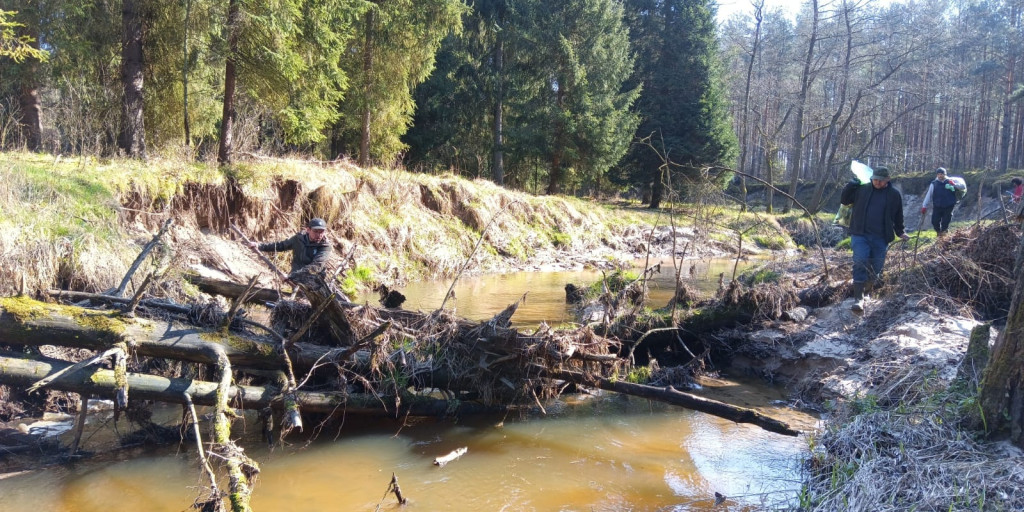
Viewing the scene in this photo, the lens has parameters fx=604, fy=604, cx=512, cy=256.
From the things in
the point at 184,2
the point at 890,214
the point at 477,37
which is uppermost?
the point at 477,37

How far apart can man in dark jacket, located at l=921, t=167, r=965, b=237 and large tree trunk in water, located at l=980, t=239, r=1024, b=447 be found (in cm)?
989

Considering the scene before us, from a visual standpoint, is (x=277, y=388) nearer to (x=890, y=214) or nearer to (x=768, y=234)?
(x=890, y=214)

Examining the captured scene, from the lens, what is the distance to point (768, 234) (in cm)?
2645

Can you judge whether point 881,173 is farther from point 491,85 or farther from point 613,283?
point 491,85

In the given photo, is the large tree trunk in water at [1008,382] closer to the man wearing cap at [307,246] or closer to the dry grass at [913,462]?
the dry grass at [913,462]

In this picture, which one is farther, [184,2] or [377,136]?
[377,136]

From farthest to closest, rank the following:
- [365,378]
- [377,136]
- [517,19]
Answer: [517,19] < [377,136] < [365,378]

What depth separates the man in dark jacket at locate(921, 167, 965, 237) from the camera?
12.4 metres

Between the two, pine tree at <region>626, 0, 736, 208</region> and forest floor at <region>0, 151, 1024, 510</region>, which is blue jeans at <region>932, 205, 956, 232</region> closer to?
forest floor at <region>0, 151, 1024, 510</region>

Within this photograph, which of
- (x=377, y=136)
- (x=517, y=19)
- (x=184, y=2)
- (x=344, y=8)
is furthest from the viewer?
(x=517, y=19)

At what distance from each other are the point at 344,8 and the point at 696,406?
1395cm

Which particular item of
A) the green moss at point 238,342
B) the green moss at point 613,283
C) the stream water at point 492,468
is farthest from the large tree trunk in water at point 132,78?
the green moss at point 613,283

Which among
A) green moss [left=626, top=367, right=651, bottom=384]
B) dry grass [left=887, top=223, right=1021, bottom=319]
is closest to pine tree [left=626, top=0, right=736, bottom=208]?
dry grass [left=887, top=223, right=1021, bottom=319]

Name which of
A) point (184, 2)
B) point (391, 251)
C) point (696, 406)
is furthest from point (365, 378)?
point (184, 2)
